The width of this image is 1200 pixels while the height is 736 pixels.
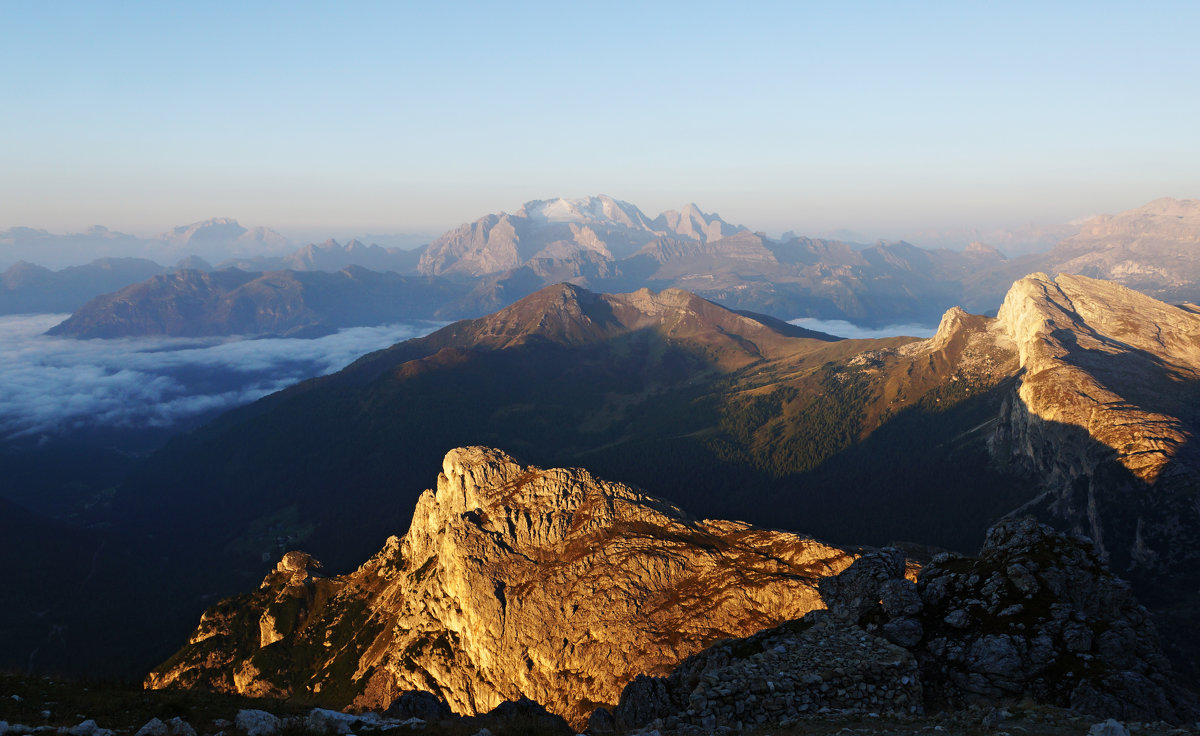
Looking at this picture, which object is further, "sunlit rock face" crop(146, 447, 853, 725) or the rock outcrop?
"sunlit rock face" crop(146, 447, 853, 725)

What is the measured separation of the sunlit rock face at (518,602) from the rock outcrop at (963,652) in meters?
41.2

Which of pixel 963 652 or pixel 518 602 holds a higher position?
pixel 963 652

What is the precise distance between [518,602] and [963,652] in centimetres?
8647

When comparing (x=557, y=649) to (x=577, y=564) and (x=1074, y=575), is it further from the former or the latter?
(x=1074, y=575)

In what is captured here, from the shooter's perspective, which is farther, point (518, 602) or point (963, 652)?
point (518, 602)

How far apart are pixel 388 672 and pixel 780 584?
8007cm

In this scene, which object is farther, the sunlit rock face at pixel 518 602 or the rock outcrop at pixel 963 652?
the sunlit rock face at pixel 518 602

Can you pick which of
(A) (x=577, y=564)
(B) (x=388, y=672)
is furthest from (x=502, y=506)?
(B) (x=388, y=672)

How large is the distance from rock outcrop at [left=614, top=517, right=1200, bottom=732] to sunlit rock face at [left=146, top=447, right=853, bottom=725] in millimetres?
41177

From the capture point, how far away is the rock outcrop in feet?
122

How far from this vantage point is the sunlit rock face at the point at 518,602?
3797 inches

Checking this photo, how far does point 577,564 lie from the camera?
114 meters

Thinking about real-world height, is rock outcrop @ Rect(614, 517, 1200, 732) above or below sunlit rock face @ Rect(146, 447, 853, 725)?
above

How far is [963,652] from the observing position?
4091 centimetres
